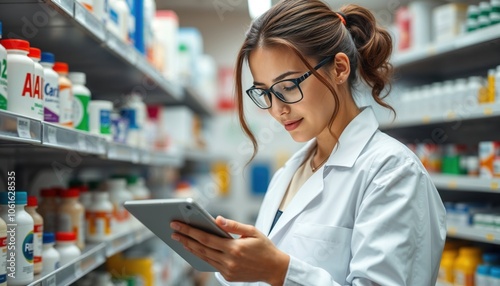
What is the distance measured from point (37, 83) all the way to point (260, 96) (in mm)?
641

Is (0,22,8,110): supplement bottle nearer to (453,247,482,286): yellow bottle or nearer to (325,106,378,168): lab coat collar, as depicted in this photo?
(325,106,378,168): lab coat collar

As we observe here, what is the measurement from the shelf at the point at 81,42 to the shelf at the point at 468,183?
1729 millimetres

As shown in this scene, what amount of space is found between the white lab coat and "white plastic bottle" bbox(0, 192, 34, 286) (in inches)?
27.7

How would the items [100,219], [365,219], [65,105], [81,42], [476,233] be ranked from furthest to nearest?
[476,233] < [100,219] < [81,42] < [65,105] < [365,219]

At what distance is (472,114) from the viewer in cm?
292

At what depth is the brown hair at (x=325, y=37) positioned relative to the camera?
1.54 metres

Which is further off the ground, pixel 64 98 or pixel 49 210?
pixel 64 98

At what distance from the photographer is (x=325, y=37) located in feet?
5.11

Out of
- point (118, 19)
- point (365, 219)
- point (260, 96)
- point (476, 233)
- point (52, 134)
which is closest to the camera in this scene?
point (365, 219)

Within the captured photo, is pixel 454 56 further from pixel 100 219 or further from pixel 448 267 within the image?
pixel 100 219

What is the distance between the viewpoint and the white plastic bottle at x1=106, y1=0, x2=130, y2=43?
86.7 inches

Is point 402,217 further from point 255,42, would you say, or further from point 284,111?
point 255,42

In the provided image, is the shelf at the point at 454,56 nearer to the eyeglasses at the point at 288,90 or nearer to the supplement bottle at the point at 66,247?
the eyeglasses at the point at 288,90

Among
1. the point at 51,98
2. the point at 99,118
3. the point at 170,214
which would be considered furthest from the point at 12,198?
the point at 99,118
